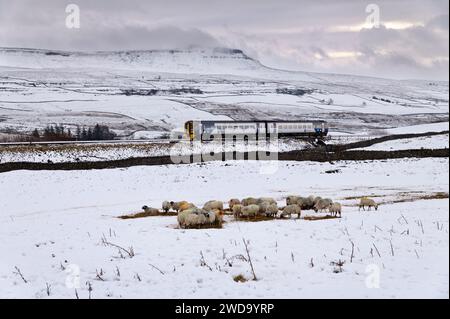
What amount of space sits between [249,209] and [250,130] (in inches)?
1967

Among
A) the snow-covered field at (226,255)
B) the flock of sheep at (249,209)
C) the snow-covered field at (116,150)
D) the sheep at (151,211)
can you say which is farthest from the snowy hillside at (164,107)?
the snow-covered field at (226,255)

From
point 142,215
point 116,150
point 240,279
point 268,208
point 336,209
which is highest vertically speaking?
point 116,150

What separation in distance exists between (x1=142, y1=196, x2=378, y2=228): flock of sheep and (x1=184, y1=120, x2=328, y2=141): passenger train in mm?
42554

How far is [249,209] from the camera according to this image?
69.9 feet

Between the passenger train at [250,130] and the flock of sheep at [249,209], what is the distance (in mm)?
42554

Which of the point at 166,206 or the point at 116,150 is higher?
the point at 116,150

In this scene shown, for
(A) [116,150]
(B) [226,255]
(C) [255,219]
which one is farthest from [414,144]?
(B) [226,255]

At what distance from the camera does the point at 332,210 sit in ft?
68.6

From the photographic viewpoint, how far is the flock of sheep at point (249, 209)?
1914 cm

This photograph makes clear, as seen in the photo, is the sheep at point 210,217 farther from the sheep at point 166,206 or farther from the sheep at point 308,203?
the sheep at point 308,203

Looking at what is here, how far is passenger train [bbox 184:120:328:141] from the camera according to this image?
67562 mm

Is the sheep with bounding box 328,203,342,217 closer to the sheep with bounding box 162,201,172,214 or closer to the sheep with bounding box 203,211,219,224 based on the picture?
the sheep with bounding box 203,211,219,224

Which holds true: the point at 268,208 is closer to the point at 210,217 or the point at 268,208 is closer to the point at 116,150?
the point at 210,217
